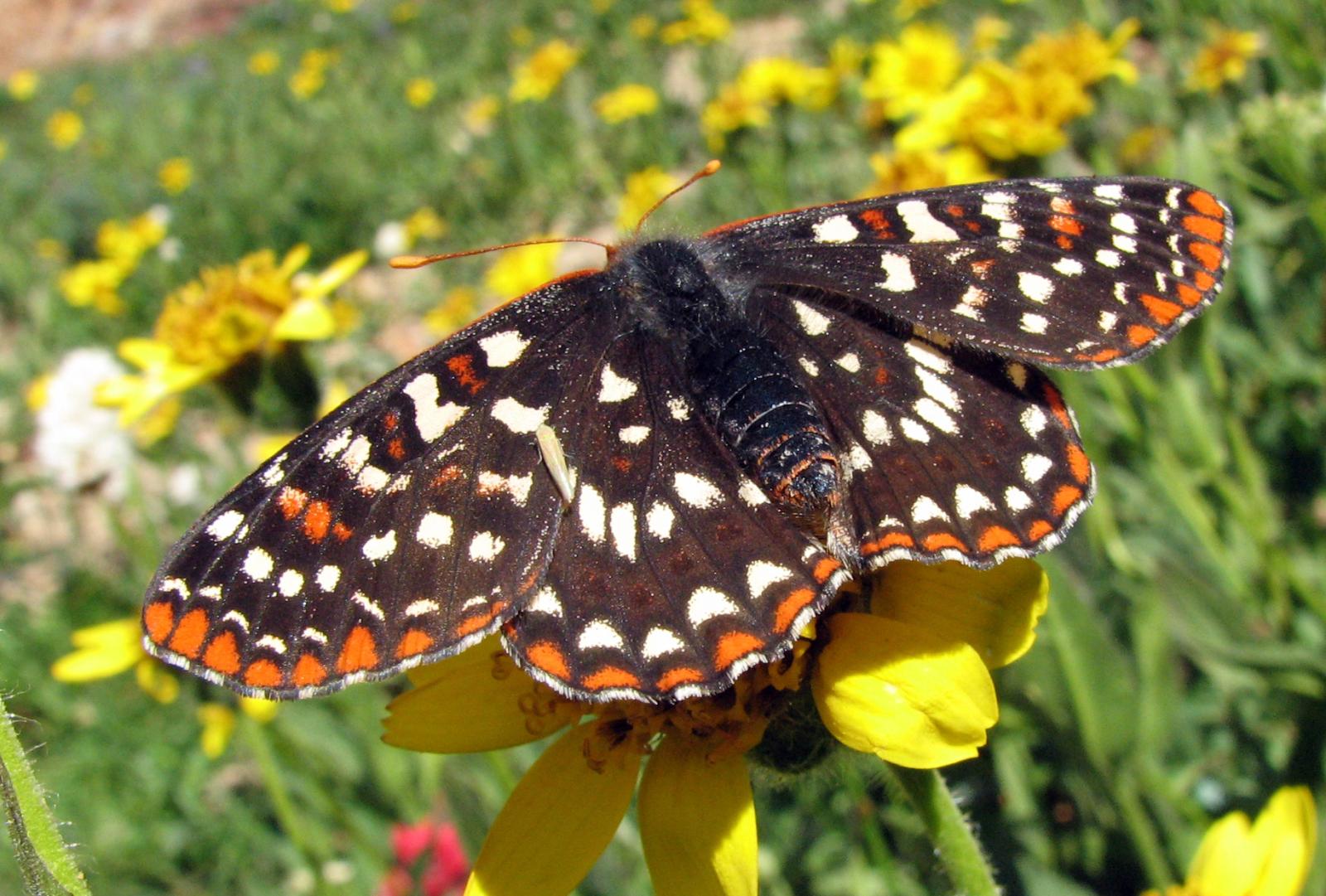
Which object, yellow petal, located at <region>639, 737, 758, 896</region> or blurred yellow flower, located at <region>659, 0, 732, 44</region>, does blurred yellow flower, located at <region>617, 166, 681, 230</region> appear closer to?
blurred yellow flower, located at <region>659, 0, 732, 44</region>

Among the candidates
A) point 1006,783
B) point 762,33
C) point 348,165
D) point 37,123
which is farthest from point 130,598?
point 37,123

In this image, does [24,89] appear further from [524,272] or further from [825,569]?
[825,569]

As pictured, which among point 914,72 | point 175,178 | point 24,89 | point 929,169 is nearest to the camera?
point 929,169

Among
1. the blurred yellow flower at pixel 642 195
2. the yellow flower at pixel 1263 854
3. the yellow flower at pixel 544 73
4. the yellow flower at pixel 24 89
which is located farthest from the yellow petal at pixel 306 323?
the yellow flower at pixel 24 89

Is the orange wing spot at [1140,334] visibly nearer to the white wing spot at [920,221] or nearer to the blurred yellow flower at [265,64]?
the white wing spot at [920,221]

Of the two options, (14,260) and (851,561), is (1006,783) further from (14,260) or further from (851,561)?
(14,260)

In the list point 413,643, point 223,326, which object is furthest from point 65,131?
point 413,643

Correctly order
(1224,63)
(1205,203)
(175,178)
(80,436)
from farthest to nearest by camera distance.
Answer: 1. (175,178)
2. (80,436)
3. (1224,63)
4. (1205,203)
